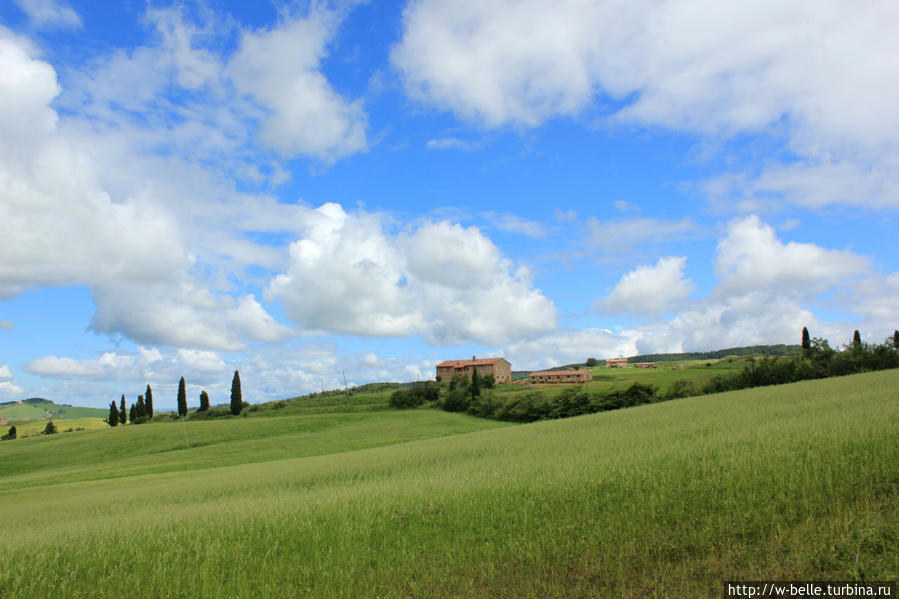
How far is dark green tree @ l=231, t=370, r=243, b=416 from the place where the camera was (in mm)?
112125

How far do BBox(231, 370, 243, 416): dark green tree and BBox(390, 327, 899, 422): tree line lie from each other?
37835 millimetres

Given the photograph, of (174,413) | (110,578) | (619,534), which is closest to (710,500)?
(619,534)

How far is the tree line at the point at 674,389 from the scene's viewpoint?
6694cm

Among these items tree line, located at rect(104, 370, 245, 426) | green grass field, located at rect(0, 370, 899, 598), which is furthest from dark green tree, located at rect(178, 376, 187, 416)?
green grass field, located at rect(0, 370, 899, 598)

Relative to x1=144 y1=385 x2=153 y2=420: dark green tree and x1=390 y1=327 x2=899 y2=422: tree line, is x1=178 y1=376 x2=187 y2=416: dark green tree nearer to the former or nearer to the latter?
x1=144 y1=385 x2=153 y2=420: dark green tree

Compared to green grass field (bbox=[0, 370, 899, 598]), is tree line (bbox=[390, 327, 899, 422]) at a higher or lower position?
lower

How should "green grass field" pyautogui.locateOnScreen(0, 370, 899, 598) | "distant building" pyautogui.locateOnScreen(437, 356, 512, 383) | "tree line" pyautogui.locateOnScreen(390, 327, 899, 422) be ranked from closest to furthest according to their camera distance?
"green grass field" pyautogui.locateOnScreen(0, 370, 899, 598), "tree line" pyautogui.locateOnScreen(390, 327, 899, 422), "distant building" pyautogui.locateOnScreen(437, 356, 512, 383)

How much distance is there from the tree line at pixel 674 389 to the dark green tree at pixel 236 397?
1490 inches

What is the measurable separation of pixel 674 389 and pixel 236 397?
93.6m

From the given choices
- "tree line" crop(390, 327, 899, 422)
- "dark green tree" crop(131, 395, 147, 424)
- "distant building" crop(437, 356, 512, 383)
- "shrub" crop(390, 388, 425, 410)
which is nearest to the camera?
"tree line" crop(390, 327, 899, 422)

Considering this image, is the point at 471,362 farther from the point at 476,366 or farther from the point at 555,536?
the point at 555,536

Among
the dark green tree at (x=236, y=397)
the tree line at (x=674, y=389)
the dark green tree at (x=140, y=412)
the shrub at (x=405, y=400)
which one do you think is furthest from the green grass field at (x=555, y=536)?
the dark green tree at (x=140, y=412)

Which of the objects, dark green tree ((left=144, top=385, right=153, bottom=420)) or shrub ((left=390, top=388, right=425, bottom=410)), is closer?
shrub ((left=390, top=388, right=425, bottom=410))

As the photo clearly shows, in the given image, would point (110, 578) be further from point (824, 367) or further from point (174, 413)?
point (174, 413)
